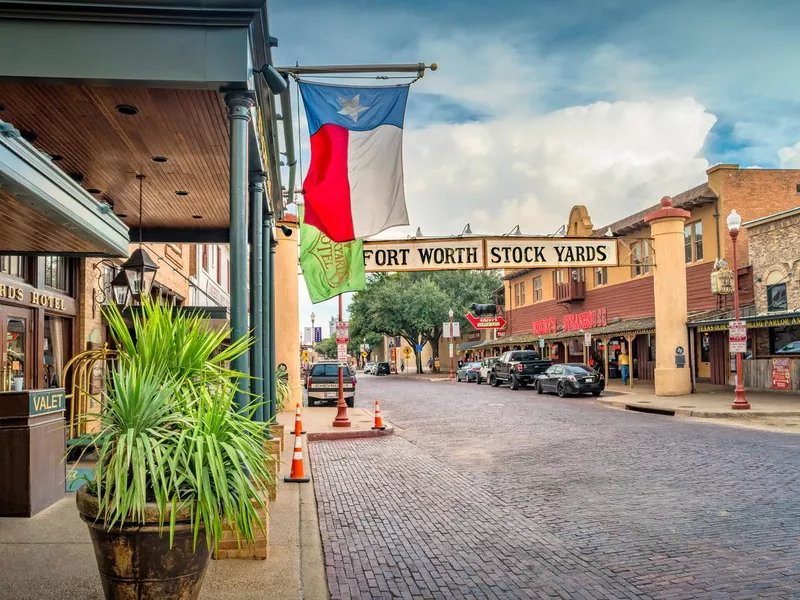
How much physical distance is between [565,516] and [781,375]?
65.3 feet

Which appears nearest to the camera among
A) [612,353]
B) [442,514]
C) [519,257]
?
[442,514]

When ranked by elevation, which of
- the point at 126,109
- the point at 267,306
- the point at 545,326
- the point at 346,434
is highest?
the point at 126,109

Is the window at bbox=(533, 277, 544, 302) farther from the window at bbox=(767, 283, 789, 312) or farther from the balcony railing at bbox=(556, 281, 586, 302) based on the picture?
the window at bbox=(767, 283, 789, 312)

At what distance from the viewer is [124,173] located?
950cm

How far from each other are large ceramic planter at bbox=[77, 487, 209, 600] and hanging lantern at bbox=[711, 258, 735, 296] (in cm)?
2596

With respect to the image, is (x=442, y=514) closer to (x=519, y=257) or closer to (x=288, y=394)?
(x=288, y=394)

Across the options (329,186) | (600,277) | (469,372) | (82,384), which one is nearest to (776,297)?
(600,277)

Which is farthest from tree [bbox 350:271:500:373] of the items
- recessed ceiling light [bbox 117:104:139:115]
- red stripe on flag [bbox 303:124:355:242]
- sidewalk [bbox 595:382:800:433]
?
recessed ceiling light [bbox 117:104:139:115]

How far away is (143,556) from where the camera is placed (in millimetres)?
3996

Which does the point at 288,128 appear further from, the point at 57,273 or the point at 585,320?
the point at 585,320

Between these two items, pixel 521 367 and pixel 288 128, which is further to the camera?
pixel 521 367

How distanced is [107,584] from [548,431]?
13.1 metres

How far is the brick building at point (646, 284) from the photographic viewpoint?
93.6 feet

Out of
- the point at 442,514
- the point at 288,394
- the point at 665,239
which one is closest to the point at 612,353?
the point at 665,239
